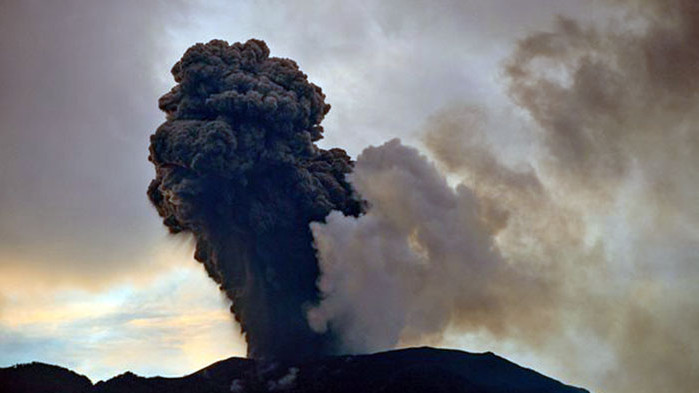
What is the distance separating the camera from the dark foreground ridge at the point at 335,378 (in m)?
45.4

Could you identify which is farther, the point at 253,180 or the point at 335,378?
the point at 335,378

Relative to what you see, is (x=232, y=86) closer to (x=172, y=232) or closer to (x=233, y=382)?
(x=172, y=232)

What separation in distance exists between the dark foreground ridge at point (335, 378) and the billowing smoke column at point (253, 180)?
2.30m

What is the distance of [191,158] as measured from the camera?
121ft

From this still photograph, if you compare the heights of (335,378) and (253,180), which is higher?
(253,180)

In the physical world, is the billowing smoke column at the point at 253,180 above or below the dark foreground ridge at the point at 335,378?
above

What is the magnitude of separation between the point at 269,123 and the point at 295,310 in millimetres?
12378

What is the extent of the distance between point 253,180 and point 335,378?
50.3 ft

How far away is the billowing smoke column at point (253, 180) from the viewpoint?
1492 inches

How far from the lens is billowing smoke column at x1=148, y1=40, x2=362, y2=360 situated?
3791cm

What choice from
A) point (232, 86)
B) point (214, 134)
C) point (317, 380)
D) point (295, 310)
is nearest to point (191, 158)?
point (214, 134)

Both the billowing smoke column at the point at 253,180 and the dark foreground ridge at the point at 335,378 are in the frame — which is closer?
the billowing smoke column at the point at 253,180

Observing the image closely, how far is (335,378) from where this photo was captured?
150 feet

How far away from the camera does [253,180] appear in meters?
40.0
